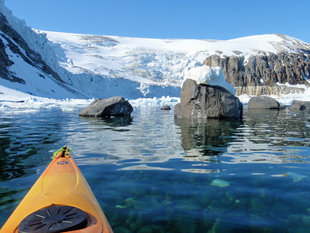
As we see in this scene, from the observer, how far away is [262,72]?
63.4 meters

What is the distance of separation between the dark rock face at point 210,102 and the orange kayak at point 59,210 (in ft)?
29.5

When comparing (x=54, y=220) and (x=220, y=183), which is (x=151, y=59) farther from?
(x=54, y=220)

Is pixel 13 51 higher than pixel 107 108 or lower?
higher

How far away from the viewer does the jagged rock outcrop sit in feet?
202

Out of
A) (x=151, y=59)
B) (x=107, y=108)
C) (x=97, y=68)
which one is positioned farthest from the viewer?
(x=151, y=59)

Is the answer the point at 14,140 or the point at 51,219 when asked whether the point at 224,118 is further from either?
the point at 51,219

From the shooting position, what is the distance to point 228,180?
2938mm

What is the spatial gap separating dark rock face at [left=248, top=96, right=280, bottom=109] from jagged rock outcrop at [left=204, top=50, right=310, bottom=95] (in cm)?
4395

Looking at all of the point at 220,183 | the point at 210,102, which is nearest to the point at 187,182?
the point at 220,183

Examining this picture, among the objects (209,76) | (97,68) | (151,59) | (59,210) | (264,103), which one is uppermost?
(151,59)

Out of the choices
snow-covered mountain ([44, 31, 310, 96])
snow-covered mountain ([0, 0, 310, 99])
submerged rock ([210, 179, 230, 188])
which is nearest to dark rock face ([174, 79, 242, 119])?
submerged rock ([210, 179, 230, 188])

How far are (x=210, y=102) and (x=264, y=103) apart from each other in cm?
1066

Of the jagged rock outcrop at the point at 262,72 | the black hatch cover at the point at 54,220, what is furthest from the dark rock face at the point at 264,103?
the jagged rock outcrop at the point at 262,72

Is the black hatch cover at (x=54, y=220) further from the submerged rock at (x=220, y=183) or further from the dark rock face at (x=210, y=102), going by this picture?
the dark rock face at (x=210, y=102)
